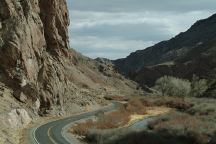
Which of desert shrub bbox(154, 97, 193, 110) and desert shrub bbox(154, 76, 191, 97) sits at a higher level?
desert shrub bbox(154, 76, 191, 97)

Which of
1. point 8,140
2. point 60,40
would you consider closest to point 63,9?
point 60,40

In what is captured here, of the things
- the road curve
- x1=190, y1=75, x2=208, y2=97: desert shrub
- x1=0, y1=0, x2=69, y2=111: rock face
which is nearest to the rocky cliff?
x1=0, y1=0, x2=69, y2=111: rock face

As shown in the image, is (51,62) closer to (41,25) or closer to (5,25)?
(41,25)

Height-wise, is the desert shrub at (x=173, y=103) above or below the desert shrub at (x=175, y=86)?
below

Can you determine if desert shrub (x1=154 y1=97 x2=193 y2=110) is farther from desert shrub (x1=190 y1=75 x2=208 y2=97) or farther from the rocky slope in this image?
the rocky slope

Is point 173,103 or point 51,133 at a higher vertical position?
point 51,133

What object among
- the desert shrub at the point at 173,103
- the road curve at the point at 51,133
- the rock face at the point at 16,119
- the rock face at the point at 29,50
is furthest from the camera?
the desert shrub at the point at 173,103

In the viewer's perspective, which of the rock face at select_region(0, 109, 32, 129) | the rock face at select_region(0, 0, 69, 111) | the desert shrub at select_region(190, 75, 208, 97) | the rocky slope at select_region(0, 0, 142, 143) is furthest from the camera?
the desert shrub at select_region(190, 75, 208, 97)

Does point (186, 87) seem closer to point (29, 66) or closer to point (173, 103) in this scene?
point (173, 103)

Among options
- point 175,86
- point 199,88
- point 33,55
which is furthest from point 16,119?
point 175,86

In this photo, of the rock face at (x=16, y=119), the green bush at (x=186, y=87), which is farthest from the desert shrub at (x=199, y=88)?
the rock face at (x=16, y=119)

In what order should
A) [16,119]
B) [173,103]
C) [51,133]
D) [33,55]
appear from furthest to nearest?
[173,103] → [33,55] → [16,119] → [51,133]

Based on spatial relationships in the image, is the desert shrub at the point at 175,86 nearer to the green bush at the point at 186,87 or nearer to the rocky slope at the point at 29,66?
the green bush at the point at 186,87

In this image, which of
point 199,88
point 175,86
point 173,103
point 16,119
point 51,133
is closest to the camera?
point 51,133
